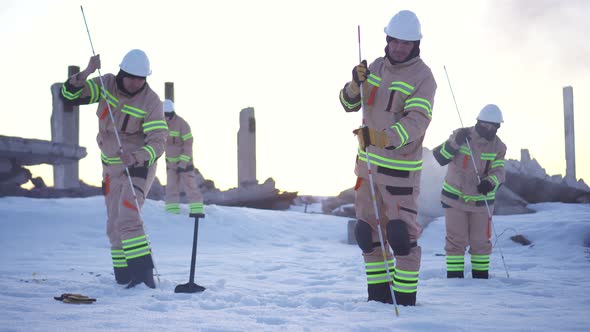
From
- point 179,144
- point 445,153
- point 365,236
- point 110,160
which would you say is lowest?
point 365,236

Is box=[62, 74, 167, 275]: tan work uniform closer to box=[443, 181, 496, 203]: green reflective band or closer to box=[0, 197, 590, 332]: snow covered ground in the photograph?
box=[0, 197, 590, 332]: snow covered ground

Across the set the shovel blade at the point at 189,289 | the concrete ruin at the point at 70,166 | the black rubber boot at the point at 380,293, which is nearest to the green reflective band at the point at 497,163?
the black rubber boot at the point at 380,293

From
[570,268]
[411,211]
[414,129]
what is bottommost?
[570,268]

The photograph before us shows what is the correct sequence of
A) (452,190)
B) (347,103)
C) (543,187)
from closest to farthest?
(347,103), (452,190), (543,187)

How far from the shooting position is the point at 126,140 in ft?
19.3

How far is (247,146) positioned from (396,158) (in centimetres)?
1151

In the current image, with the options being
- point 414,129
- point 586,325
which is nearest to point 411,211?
point 414,129

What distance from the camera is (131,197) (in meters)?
5.73

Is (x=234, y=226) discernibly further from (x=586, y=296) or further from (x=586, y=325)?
(x=586, y=325)

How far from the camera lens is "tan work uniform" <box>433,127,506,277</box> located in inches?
270

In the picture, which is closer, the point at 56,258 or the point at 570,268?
the point at 570,268

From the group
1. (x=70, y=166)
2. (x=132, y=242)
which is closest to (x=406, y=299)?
(x=132, y=242)

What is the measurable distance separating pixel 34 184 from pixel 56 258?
788cm

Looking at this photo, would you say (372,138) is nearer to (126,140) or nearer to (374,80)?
(374,80)
